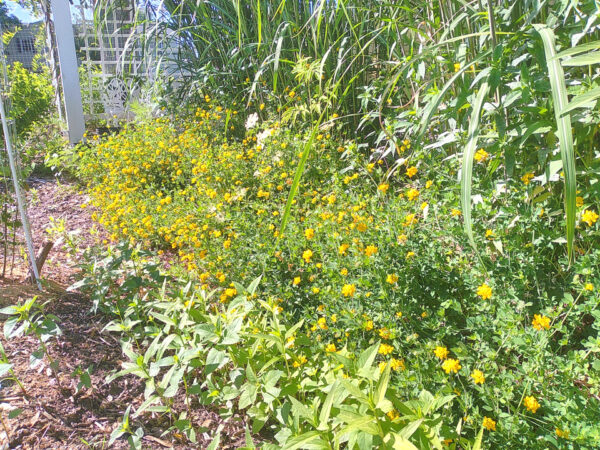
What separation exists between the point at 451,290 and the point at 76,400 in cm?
127

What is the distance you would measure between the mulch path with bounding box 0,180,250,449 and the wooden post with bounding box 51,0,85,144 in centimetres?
410

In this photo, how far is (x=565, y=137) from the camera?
0.87 metres

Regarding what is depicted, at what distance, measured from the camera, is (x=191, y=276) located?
6.93ft

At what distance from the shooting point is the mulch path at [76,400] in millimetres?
1396

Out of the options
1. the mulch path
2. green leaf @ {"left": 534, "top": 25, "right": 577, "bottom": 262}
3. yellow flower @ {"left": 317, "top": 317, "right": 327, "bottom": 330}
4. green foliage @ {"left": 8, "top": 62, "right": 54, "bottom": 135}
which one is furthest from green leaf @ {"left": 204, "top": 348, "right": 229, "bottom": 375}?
green foliage @ {"left": 8, "top": 62, "right": 54, "bottom": 135}

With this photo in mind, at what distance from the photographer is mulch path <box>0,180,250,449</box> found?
A: 1396 mm

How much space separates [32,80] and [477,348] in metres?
7.05

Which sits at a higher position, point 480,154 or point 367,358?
point 480,154

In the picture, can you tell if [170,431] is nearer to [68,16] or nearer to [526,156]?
[526,156]

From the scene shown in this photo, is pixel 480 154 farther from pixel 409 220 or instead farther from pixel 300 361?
pixel 300 361

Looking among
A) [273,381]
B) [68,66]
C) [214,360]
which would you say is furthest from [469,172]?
[68,66]

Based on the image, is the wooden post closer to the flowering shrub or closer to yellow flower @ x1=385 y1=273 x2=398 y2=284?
the flowering shrub

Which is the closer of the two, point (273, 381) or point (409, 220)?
point (273, 381)

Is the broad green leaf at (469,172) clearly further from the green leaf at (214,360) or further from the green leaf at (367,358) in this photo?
the green leaf at (214,360)
